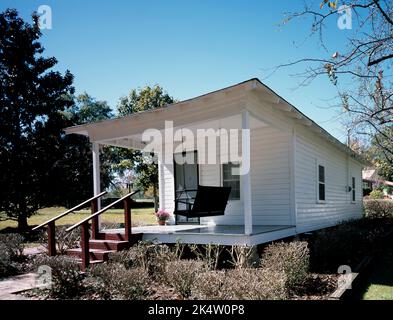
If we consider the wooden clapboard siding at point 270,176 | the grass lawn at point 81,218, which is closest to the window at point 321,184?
the wooden clapboard siding at point 270,176

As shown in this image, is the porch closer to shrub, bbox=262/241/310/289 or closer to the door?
shrub, bbox=262/241/310/289

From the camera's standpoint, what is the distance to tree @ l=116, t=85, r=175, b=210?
22.4m

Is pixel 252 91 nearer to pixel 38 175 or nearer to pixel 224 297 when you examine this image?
pixel 224 297

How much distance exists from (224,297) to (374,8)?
16.0 feet

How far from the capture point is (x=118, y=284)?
16.5ft

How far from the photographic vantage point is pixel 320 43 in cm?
552

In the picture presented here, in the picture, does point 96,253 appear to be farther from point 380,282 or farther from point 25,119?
point 25,119

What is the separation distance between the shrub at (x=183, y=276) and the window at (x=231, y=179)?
488 cm

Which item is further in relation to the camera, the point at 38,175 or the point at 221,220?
the point at 38,175

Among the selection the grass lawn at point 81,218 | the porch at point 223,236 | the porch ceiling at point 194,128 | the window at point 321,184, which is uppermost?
the porch ceiling at point 194,128

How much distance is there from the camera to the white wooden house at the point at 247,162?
705 cm

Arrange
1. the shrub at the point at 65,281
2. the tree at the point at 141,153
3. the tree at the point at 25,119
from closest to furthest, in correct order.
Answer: the shrub at the point at 65,281 → the tree at the point at 25,119 → the tree at the point at 141,153

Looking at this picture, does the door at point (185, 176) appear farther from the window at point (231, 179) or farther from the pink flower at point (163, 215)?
the window at point (231, 179)
